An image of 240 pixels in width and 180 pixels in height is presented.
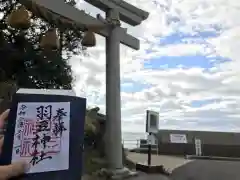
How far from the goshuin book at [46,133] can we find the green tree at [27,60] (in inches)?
241

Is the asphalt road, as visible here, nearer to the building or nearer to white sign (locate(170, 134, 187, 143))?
white sign (locate(170, 134, 187, 143))

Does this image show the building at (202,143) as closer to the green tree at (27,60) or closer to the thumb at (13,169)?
the green tree at (27,60)

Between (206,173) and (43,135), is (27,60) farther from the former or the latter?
(43,135)

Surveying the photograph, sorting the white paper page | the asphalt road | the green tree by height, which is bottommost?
the asphalt road

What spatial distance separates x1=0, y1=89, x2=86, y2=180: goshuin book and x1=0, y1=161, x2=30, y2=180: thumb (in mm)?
23

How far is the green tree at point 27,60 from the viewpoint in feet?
23.6

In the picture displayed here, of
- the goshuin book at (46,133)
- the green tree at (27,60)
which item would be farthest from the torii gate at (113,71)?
the goshuin book at (46,133)

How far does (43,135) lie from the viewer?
1016 mm

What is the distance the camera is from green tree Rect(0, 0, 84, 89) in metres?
7.19

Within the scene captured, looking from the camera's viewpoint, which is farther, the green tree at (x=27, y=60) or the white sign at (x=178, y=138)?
the white sign at (x=178, y=138)

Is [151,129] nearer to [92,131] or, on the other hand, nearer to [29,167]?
[92,131]

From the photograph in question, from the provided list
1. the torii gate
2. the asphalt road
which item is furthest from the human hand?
the asphalt road

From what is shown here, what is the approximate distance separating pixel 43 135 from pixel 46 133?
1 cm

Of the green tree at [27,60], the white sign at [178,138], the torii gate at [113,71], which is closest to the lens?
the torii gate at [113,71]
